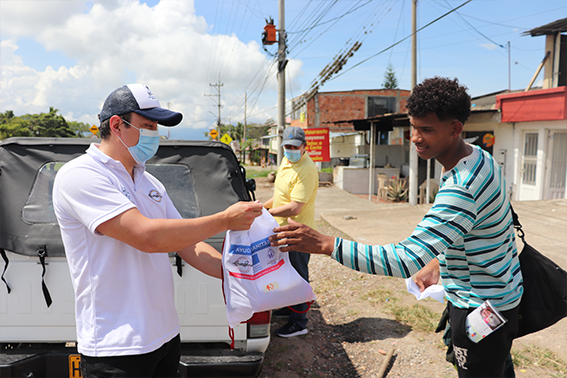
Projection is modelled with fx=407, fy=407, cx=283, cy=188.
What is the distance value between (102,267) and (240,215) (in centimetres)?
61

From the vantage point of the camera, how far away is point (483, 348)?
6.22 feet

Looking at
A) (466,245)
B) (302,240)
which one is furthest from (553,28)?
(302,240)

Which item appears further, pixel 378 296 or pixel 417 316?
pixel 378 296

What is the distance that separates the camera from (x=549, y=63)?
11.8 metres

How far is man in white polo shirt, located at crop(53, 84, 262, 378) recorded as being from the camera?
1608 mm

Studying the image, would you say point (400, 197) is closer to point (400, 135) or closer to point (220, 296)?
point (400, 135)

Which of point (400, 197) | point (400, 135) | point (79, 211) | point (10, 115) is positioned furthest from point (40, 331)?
point (10, 115)

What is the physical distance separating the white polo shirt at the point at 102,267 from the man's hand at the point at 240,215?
391mm

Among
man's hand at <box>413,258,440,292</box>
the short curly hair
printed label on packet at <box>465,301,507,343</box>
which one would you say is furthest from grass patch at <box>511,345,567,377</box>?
the short curly hair

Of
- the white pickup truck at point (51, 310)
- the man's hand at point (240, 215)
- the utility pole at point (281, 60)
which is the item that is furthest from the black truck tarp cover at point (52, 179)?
the utility pole at point (281, 60)

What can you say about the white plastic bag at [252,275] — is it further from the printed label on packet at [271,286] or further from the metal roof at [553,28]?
the metal roof at [553,28]

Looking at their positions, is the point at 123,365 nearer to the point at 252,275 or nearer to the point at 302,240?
the point at 252,275

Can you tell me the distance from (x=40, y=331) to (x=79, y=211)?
1454 millimetres

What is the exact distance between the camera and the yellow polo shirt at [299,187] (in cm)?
420
